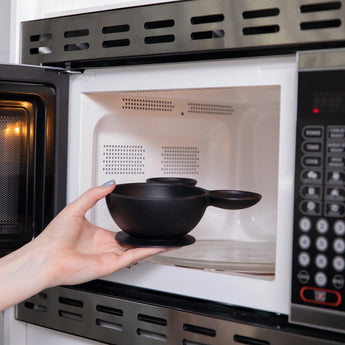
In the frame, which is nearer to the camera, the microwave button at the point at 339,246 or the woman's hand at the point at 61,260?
the microwave button at the point at 339,246

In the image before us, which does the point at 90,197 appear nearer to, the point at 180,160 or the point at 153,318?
the point at 153,318

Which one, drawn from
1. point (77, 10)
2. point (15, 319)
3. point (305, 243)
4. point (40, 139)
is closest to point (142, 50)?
point (77, 10)

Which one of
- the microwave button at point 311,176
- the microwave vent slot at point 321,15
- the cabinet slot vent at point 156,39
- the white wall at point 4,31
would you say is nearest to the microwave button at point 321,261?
the microwave button at point 311,176

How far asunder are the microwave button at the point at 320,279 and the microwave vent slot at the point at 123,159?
1.56ft

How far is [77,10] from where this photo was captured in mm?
935

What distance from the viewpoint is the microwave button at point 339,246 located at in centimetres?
68

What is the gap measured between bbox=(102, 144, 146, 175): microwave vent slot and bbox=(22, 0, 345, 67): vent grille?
177 mm

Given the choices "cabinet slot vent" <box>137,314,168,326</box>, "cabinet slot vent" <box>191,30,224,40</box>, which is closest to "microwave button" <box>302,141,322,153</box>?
"cabinet slot vent" <box>191,30,224,40</box>

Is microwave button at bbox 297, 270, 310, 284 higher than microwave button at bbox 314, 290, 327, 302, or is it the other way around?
microwave button at bbox 297, 270, 310, 284

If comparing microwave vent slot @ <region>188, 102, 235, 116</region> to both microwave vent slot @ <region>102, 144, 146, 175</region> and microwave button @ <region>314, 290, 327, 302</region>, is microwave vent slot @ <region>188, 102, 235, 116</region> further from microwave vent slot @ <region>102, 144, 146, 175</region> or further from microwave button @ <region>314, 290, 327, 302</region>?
microwave button @ <region>314, 290, 327, 302</region>

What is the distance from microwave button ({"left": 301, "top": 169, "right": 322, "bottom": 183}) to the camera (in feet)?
2.27

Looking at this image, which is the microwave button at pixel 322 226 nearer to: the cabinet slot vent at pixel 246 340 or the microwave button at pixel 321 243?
the microwave button at pixel 321 243

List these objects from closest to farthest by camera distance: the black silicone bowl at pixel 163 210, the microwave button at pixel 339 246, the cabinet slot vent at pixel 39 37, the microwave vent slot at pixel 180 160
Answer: the microwave button at pixel 339 246, the black silicone bowl at pixel 163 210, the cabinet slot vent at pixel 39 37, the microwave vent slot at pixel 180 160

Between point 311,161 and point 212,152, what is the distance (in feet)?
1.56
